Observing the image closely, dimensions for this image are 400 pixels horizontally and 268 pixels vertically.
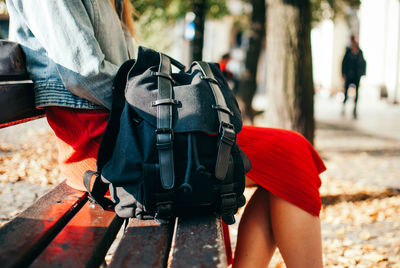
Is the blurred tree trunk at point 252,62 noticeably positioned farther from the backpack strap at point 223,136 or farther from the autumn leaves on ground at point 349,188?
the backpack strap at point 223,136

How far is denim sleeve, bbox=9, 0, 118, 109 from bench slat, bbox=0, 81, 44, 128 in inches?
8.3

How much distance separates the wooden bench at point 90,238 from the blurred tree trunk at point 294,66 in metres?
3.01

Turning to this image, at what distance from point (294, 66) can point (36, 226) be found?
340 cm

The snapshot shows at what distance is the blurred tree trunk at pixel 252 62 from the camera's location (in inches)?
339

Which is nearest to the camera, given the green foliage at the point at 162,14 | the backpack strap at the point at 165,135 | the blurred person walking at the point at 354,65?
the backpack strap at the point at 165,135

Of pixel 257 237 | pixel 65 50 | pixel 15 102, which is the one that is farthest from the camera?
pixel 257 237

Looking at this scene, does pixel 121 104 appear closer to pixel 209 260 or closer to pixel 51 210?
pixel 51 210

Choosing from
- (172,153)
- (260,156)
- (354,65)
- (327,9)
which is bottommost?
(354,65)

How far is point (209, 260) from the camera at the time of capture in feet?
3.76

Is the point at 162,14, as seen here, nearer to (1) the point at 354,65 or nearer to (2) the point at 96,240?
(1) the point at 354,65

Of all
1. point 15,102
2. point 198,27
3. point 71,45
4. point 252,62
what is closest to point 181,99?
point 71,45

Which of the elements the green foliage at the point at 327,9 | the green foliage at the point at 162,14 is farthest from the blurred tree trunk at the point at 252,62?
the green foliage at the point at 327,9

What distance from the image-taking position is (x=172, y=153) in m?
1.33

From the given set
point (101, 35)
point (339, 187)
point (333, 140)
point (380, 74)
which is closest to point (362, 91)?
point (380, 74)
